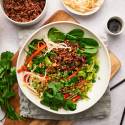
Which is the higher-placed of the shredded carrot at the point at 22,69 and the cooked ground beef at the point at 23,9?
the cooked ground beef at the point at 23,9

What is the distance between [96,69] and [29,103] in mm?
271

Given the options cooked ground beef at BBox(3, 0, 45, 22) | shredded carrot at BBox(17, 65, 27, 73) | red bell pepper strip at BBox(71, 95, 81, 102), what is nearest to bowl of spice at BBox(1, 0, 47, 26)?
cooked ground beef at BBox(3, 0, 45, 22)

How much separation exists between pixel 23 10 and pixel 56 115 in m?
0.40

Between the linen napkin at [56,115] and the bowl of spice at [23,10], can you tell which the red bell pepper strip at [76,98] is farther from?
the bowl of spice at [23,10]

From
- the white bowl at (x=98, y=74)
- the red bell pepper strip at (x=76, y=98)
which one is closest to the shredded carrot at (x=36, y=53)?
the white bowl at (x=98, y=74)

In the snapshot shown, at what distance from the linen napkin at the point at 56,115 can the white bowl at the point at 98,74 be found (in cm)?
3

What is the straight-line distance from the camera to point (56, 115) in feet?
6.81

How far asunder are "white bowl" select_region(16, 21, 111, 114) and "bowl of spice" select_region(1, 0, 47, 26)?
63 mm

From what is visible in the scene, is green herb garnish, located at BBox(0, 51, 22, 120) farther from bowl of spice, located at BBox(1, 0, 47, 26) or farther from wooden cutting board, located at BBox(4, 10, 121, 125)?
bowl of spice, located at BBox(1, 0, 47, 26)

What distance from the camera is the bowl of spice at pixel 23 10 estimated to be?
82.2 inches

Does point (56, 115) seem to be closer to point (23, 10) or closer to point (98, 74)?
point (98, 74)

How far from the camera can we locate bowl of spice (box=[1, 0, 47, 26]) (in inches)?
82.2

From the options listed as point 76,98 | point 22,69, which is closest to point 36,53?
point 22,69

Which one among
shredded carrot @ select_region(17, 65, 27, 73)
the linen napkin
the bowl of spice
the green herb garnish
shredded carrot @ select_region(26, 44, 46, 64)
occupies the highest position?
the bowl of spice
